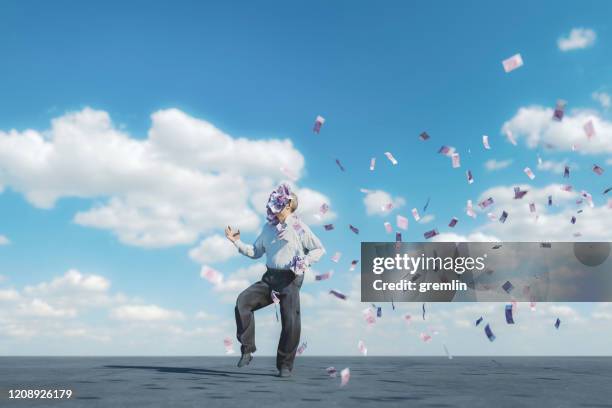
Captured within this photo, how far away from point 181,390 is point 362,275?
1045 centimetres

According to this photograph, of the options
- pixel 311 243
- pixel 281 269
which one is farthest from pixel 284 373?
pixel 311 243

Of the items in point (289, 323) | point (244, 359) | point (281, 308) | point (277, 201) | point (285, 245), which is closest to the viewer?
point (289, 323)

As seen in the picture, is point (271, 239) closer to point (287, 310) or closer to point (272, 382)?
point (287, 310)

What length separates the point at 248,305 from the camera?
1119cm

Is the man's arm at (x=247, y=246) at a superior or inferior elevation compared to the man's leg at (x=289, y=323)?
superior

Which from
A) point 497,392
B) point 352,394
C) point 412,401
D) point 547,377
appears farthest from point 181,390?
point 547,377

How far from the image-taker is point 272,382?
31.2 feet

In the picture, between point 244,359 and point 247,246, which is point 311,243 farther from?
point 244,359

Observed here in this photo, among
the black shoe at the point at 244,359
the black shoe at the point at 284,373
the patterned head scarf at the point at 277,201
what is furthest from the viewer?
the black shoe at the point at 244,359

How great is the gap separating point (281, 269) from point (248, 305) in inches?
35.7

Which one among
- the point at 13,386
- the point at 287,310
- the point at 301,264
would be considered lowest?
the point at 13,386

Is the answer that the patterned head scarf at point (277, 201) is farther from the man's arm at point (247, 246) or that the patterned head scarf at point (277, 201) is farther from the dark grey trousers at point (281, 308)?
the dark grey trousers at point (281, 308)

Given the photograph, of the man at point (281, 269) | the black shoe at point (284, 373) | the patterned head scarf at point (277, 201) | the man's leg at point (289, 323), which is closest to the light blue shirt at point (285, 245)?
the man at point (281, 269)

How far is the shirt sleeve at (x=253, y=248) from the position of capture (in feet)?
36.9
